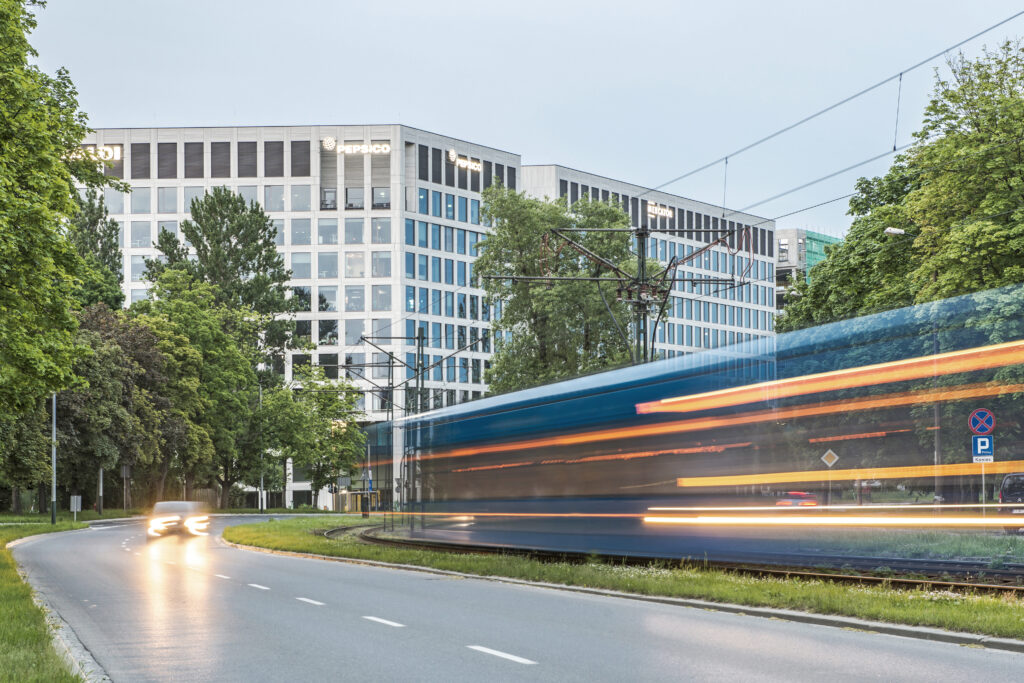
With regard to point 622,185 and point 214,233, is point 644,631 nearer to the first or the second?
point 214,233

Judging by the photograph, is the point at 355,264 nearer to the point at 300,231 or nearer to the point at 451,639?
the point at 300,231

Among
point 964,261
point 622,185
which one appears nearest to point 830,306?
point 964,261

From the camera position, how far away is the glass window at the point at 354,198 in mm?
103125

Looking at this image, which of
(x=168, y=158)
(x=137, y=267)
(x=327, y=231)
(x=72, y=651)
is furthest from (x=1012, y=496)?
(x=137, y=267)

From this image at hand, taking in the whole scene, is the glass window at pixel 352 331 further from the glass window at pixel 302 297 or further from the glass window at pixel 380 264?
the glass window at pixel 380 264

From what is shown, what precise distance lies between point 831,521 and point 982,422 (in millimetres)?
2448

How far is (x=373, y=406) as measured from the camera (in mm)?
103125

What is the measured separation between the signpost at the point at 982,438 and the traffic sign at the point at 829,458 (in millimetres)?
1860

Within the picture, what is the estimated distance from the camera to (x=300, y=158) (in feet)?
339

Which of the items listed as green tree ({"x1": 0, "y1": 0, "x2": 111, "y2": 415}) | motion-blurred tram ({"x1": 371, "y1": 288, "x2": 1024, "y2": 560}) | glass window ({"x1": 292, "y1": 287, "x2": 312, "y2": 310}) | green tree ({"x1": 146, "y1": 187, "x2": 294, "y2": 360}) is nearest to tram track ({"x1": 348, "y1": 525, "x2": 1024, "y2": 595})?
motion-blurred tram ({"x1": 371, "y1": 288, "x2": 1024, "y2": 560})

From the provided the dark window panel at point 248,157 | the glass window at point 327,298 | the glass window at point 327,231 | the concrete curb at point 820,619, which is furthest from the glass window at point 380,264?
the concrete curb at point 820,619

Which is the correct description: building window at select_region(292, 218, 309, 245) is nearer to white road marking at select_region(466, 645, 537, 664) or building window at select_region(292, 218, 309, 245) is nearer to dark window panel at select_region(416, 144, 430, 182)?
dark window panel at select_region(416, 144, 430, 182)

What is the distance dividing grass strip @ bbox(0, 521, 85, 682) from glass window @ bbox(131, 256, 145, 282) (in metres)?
91.7

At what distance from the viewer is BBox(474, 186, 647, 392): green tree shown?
53.2 metres
